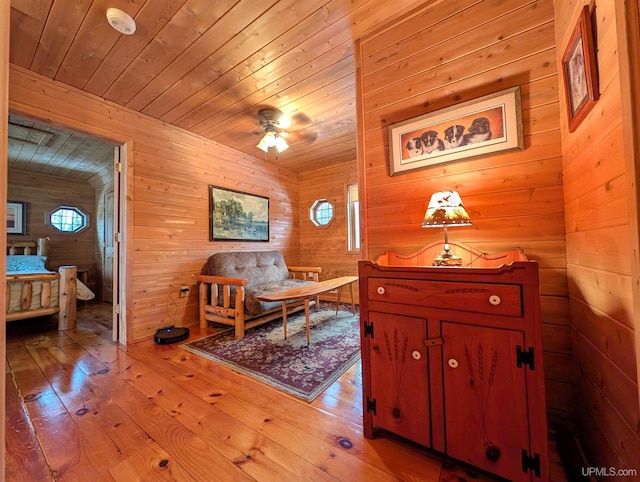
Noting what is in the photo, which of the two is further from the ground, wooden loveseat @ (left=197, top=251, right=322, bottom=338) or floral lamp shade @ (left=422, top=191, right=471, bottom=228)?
floral lamp shade @ (left=422, top=191, right=471, bottom=228)

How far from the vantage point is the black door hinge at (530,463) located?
0.90 m

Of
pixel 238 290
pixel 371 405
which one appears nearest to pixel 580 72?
pixel 371 405

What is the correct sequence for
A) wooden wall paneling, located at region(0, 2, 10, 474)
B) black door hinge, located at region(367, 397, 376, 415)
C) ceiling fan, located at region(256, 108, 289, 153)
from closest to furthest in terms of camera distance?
wooden wall paneling, located at region(0, 2, 10, 474), black door hinge, located at region(367, 397, 376, 415), ceiling fan, located at region(256, 108, 289, 153)

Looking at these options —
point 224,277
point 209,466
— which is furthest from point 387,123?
point 224,277

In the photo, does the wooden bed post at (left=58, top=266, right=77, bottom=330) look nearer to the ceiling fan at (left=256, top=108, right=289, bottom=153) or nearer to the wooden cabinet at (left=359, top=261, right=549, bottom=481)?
the ceiling fan at (left=256, top=108, right=289, bottom=153)

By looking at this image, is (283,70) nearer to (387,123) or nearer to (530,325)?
(387,123)

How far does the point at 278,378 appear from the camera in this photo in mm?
1798

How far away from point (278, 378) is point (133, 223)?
213cm

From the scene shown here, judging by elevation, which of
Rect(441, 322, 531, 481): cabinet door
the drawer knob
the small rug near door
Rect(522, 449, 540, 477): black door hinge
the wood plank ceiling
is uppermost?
the wood plank ceiling

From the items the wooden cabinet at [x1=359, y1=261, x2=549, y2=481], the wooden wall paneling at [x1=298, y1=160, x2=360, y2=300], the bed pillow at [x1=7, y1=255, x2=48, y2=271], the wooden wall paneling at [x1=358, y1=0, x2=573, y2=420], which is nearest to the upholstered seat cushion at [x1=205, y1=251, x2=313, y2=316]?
the wooden wall paneling at [x1=298, y1=160, x2=360, y2=300]

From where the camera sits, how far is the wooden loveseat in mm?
2729

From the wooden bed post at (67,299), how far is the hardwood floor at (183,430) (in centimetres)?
106

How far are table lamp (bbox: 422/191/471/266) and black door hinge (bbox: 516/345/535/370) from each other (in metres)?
0.49

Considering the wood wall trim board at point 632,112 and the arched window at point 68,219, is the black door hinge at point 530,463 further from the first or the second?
the arched window at point 68,219
